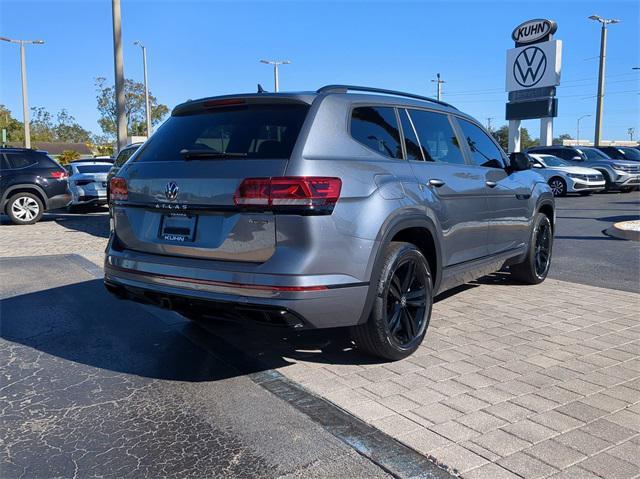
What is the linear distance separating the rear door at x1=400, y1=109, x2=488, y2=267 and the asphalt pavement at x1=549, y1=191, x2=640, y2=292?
2.70 meters

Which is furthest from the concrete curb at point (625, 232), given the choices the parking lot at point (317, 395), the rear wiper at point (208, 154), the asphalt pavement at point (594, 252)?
the rear wiper at point (208, 154)

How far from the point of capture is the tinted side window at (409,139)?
4.44 metres

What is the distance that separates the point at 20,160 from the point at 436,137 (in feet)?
40.8

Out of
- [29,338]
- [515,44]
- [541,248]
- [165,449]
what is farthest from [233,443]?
[515,44]

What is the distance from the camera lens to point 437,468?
2.80m

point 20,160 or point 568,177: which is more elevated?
point 20,160

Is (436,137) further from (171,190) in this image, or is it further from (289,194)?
(171,190)

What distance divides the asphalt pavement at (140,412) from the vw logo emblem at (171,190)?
1254 mm

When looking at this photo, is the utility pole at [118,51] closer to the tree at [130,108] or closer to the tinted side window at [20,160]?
the tinted side window at [20,160]

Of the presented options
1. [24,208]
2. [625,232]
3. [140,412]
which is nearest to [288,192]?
[140,412]

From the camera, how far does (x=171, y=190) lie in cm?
379

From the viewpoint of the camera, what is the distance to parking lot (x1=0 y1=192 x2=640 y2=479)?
9.53ft

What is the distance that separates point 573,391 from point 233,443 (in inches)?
86.2

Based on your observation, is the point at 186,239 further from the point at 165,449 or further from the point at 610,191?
the point at 610,191
